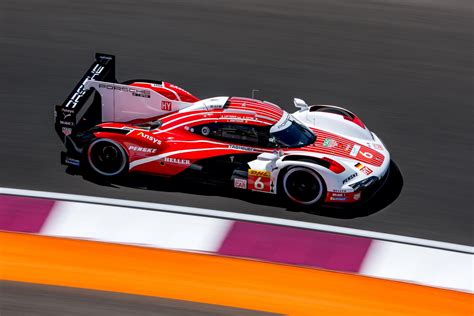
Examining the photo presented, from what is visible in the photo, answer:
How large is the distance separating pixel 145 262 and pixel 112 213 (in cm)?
114

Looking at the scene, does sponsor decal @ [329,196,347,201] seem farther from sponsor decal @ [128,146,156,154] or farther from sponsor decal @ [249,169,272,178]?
sponsor decal @ [128,146,156,154]

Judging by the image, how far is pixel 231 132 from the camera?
1163 centimetres

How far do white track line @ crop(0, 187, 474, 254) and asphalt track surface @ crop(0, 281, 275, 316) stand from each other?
6.03 feet

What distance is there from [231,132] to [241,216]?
113 cm

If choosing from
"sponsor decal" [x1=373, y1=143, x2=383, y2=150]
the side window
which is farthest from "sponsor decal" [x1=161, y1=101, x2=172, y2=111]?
"sponsor decal" [x1=373, y1=143, x2=383, y2=150]

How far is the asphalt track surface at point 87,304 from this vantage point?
9.36 metres

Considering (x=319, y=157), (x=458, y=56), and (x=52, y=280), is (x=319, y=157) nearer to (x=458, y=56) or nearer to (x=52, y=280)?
(x=52, y=280)

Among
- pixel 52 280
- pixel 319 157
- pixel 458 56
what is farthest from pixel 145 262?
pixel 458 56

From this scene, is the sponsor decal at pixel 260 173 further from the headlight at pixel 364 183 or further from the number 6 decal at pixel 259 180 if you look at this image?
the headlight at pixel 364 183

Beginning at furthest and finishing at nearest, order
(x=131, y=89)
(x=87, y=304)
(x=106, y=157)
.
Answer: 1. (x=131, y=89)
2. (x=106, y=157)
3. (x=87, y=304)

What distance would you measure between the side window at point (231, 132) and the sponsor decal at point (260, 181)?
468mm

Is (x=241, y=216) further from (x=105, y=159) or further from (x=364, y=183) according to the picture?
(x=105, y=159)

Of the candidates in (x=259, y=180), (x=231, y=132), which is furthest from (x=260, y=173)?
(x=231, y=132)

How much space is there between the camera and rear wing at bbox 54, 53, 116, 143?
12.0 m
